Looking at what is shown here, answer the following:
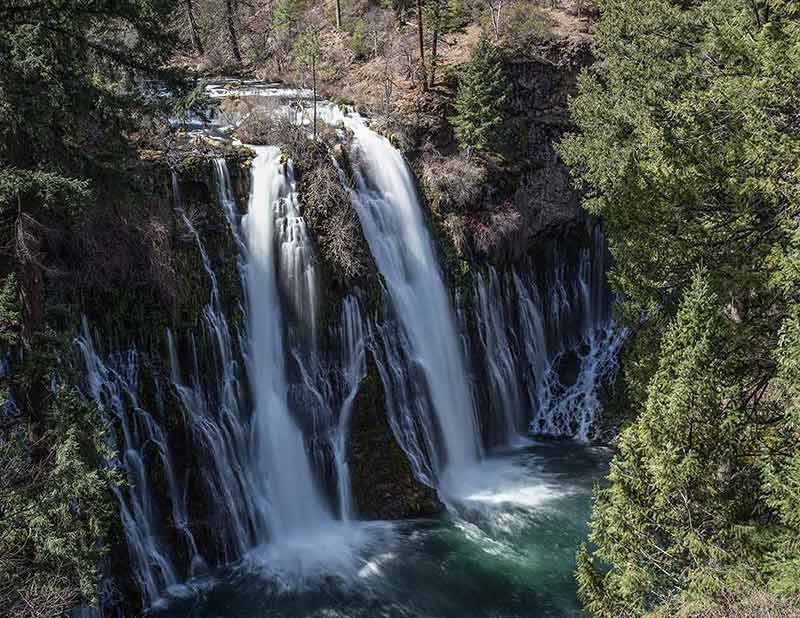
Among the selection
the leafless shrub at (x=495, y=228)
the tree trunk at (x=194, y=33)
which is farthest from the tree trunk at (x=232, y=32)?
the leafless shrub at (x=495, y=228)

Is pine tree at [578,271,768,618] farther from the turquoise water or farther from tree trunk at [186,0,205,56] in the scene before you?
tree trunk at [186,0,205,56]

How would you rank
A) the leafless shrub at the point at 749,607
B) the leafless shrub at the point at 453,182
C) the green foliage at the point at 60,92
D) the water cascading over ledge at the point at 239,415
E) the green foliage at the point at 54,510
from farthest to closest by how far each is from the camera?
the leafless shrub at the point at 453,182, the water cascading over ledge at the point at 239,415, the green foliage at the point at 60,92, the green foliage at the point at 54,510, the leafless shrub at the point at 749,607

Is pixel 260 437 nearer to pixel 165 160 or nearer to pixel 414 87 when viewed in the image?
pixel 165 160

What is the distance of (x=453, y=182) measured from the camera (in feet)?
69.0

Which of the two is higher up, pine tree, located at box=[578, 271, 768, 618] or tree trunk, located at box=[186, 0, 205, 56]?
tree trunk, located at box=[186, 0, 205, 56]

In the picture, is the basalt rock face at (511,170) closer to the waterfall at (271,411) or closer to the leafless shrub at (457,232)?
the leafless shrub at (457,232)

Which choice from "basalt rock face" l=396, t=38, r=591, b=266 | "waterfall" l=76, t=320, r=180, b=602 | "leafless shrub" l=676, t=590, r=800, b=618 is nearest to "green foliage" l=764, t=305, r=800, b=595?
"leafless shrub" l=676, t=590, r=800, b=618

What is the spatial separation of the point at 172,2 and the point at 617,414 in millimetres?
17601

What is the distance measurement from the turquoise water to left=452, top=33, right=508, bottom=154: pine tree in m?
12.5

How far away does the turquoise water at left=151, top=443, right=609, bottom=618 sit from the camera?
498 inches

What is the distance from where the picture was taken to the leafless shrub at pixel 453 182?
68.2 ft

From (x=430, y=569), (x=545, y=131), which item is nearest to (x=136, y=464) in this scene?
(x=430, y=569)

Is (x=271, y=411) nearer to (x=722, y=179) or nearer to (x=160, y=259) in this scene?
(x=160, y=259)

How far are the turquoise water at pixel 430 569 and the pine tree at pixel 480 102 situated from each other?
12.5m
